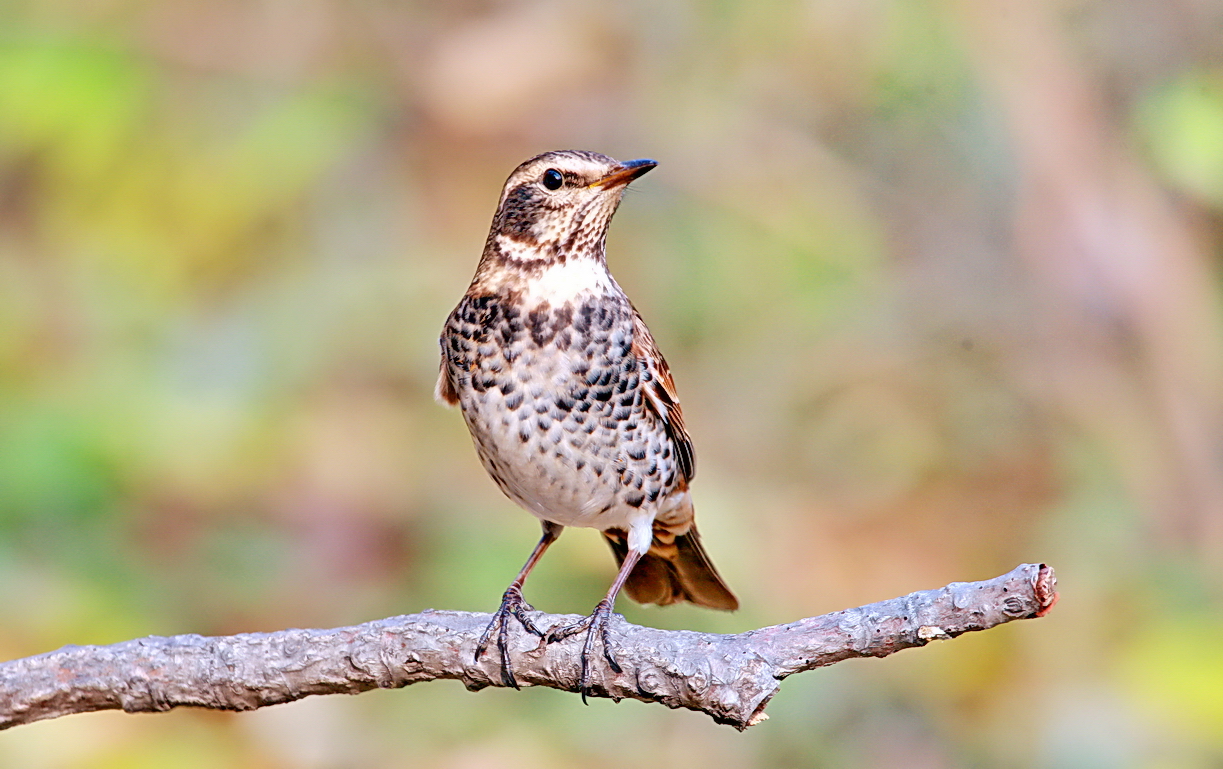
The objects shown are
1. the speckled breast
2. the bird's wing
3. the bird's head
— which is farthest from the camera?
the bird's wing

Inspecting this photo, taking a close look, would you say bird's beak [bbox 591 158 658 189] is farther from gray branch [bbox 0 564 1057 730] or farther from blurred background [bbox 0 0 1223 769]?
blurred background [bbox 0 0 1223 769]

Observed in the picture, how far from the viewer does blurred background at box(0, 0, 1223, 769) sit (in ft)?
17.7

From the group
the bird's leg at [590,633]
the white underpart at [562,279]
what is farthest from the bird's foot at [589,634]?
the white underpart at [562,279]

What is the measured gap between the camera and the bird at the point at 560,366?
3820 mm

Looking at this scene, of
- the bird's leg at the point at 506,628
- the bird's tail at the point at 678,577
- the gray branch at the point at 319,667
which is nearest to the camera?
the gray branch at the point at 319,667

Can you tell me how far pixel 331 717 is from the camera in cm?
548

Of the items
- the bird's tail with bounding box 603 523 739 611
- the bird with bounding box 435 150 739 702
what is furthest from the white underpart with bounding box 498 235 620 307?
the bird's tail with bounding box 603 523 739 611

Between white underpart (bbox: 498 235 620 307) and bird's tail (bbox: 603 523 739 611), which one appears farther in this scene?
bird's tail (bbox: 603 523 739 611)

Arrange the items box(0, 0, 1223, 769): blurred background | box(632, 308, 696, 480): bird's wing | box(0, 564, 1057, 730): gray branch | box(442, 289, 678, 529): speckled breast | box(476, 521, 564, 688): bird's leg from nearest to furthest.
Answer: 1. box(0, 564, 1057, 730): gray branch
2. box(476, 521, 564, 688): bird's leg
3. box(442, 289, 678, 529): speckled breast
4. box(632, 308, 696, 480): bird's wing
5. box(0, 0, 1223, 769): blurred background

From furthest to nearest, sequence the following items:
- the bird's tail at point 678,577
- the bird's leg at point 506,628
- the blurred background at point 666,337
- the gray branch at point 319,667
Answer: the blurred background at point 666,337, the bird's tail at point 678,577, the bird's leg at point 506,628, the gray branch at point 319,667

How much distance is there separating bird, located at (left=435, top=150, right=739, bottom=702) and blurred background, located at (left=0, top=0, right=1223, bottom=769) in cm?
138

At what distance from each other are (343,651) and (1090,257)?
483 centimetres

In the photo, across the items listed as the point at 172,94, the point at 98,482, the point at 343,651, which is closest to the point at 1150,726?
the point at 343,651

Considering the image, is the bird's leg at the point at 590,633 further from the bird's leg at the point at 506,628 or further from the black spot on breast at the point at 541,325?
the black spot on breast at the point at 541,325
